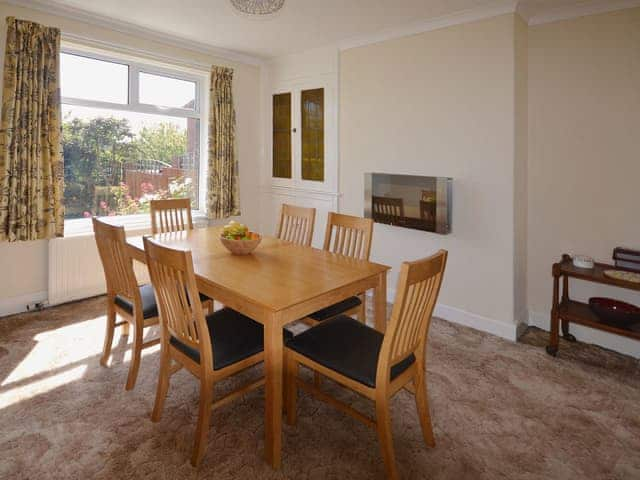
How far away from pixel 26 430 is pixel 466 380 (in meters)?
2.48

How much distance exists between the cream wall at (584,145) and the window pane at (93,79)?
3763 mm

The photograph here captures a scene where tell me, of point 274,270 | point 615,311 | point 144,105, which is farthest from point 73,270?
point 615,311

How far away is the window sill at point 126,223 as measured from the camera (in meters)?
3.91

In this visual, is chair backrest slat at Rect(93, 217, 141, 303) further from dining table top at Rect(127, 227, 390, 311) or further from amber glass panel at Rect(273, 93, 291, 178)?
amber glass panel at Rect(273, 93, 291, 178)

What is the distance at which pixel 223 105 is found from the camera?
469 cm

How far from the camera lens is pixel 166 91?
4492 millimetres

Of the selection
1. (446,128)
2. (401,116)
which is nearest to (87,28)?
(401,116)

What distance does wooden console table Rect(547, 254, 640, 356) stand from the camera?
8.87ft

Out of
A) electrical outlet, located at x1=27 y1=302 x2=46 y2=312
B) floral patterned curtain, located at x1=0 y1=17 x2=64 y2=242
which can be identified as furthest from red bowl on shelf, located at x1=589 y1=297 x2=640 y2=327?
electrical outlet, located at x1=27 y1=302 x2=46 y2=312

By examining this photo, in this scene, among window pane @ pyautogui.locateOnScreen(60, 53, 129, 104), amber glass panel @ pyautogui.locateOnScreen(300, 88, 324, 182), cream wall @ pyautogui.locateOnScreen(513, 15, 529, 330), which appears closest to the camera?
cream wall @ pyautogui.locateOnScreen(513, 15, 529, 330)

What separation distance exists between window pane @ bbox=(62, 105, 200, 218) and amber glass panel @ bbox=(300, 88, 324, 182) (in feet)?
4.14

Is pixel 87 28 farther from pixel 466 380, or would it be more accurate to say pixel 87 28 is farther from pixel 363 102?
pixel 466 380

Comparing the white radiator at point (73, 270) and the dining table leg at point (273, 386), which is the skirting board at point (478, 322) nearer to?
the dining table leg at point (273, 386)

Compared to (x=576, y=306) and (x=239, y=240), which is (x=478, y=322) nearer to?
(x=576, y=306)
